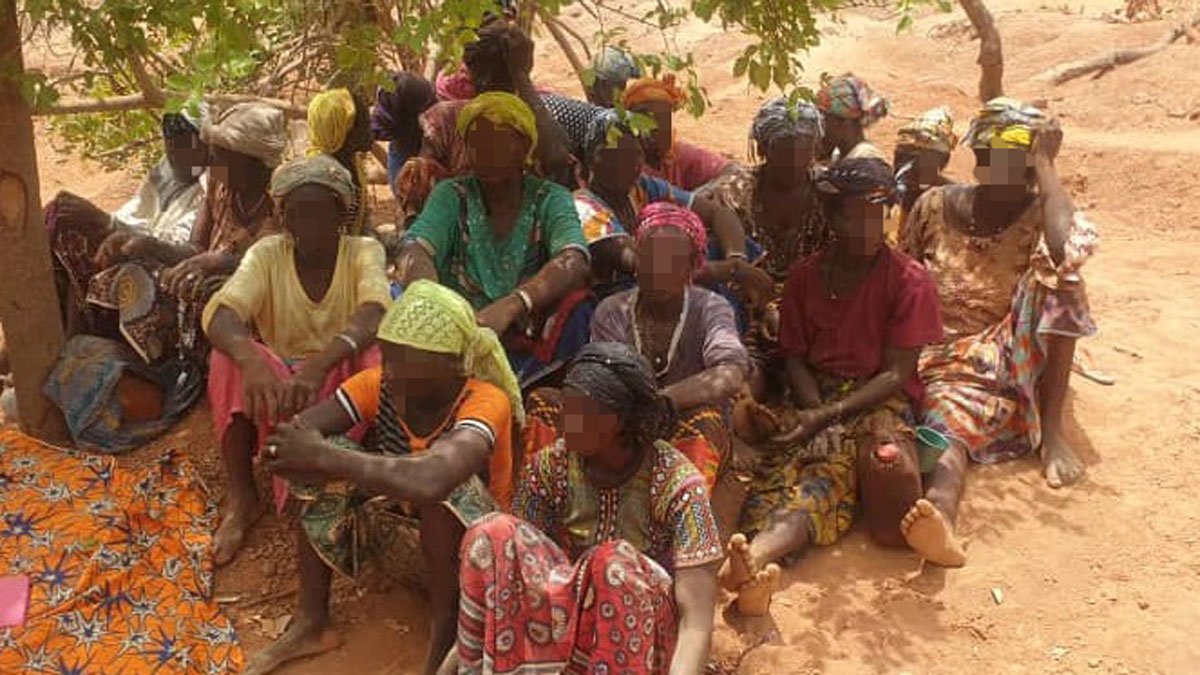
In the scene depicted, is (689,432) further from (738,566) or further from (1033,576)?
(1033,576)

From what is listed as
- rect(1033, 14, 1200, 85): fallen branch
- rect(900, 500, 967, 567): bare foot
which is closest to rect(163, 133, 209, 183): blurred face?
rect(900, 500, 967, 567): bare foot

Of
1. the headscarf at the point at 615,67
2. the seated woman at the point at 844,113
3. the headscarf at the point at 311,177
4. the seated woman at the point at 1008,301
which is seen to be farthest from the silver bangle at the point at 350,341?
the seated woman at the point at 844,113

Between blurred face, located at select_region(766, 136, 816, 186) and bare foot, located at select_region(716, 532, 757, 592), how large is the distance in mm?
1881

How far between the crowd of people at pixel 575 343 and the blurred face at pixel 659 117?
0.04 feet

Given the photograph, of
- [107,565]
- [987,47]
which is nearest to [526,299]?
[107,565]

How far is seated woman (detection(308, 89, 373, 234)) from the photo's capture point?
4934 millimetres

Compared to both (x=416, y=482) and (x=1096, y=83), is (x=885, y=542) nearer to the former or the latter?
(x=416, y=482)

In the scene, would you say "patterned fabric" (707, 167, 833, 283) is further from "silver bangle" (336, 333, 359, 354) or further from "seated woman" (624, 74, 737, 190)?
"silver bangle" (336, 333, 359, 354)

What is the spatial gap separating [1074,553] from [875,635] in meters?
0.94

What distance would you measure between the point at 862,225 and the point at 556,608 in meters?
2.00

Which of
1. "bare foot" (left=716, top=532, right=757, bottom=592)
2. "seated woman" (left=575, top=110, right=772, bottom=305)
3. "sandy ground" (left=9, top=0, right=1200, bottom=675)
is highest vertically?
"seated woman" (left=575, top=110, right=772, bottom=305)

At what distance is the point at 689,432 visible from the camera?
363 cm

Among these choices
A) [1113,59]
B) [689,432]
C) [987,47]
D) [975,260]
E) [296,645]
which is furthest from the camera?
[1113,59]

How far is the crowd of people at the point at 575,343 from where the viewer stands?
2.96 metres
